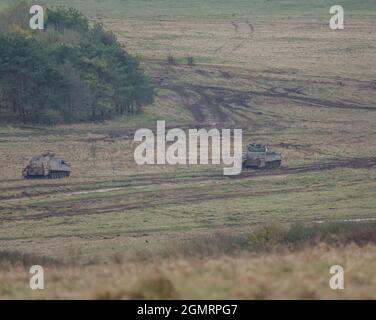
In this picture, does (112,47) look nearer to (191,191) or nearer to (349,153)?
(349,153)

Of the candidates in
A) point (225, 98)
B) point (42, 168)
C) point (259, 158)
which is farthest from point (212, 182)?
point (225, 98)

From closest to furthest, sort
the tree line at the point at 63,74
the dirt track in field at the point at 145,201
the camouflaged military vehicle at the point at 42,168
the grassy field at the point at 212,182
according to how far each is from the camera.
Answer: the grassy field at the point at 212,182 < the dirt track in field at the point at 145,201 < the camouflaged military vehicle at the point at 42,168 < the tree line at the point at 63,74

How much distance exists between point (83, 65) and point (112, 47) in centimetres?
323

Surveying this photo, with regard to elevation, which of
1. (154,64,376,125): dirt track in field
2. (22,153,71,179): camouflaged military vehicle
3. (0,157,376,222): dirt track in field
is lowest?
(0,157,376,222): dirt track in field

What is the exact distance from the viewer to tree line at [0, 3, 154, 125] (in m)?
55.6

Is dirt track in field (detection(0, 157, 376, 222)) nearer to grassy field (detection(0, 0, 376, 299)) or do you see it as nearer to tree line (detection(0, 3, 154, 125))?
grassy field (detection(0, 0, 376, 299))

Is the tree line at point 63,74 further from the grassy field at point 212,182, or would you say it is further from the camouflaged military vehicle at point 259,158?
the camouflaged military vehicle at point 259,158

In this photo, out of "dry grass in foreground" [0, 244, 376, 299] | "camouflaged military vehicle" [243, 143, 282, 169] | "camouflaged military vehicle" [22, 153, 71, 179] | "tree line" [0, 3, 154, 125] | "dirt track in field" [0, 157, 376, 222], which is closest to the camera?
"dry grass in foreground" [0, 244, 376, 299]

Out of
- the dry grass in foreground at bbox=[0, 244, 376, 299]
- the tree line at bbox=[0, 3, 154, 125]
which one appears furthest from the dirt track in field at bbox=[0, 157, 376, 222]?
the dry grass in foreground at bbox=[0, 244, 376, 299]

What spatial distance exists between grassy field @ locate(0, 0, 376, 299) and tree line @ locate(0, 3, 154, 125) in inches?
53.3

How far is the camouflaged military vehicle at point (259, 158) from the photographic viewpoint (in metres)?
45.6

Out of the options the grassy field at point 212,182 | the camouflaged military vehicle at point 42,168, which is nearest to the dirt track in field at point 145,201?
the grassy field at point 212,182

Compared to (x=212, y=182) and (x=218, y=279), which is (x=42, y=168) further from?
(x=218, y=279)

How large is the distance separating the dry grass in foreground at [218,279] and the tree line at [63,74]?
131ft
